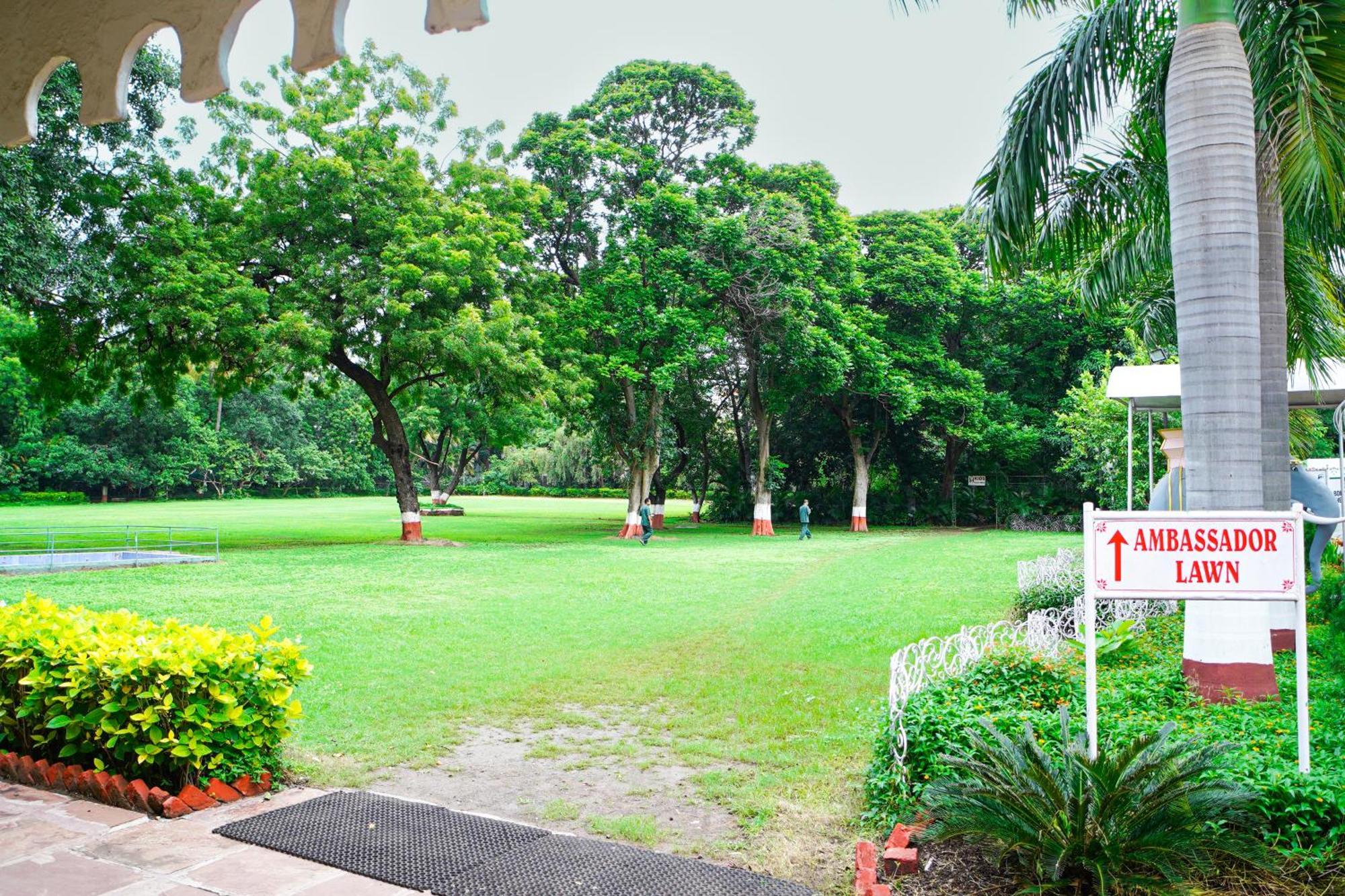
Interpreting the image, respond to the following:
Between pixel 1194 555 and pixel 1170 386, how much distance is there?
765cm

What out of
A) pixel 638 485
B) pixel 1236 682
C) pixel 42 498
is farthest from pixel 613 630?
pixel 42 498

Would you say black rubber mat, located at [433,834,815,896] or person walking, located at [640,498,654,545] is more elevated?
person walking, located at [640,498,654,545]

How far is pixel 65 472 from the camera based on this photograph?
51.8m

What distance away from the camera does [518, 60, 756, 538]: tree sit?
25.5 meters

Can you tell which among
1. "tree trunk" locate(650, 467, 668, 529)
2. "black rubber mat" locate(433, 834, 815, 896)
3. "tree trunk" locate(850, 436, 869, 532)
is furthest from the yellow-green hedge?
"tree trunk" locate(850, 436, 869, 532)

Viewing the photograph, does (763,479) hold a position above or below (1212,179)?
below

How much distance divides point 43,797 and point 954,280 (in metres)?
31.0

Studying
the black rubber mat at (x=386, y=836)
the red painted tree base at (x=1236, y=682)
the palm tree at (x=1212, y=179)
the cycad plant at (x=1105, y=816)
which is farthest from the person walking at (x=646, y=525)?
the cycad plant at (x=1105, y=816)

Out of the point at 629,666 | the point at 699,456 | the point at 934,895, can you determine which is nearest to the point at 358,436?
the point at 699,456

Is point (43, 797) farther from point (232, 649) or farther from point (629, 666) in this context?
point (629, 666)

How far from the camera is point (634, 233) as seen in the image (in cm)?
2623

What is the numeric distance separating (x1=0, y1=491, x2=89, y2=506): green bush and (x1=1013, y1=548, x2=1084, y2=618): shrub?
174ft

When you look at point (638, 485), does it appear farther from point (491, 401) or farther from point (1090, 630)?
point (1090, 630)

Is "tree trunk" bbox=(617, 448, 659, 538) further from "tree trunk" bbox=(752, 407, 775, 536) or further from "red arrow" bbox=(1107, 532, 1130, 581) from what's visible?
"red arrow" bbox=(1107, 532, 1130, 581)
